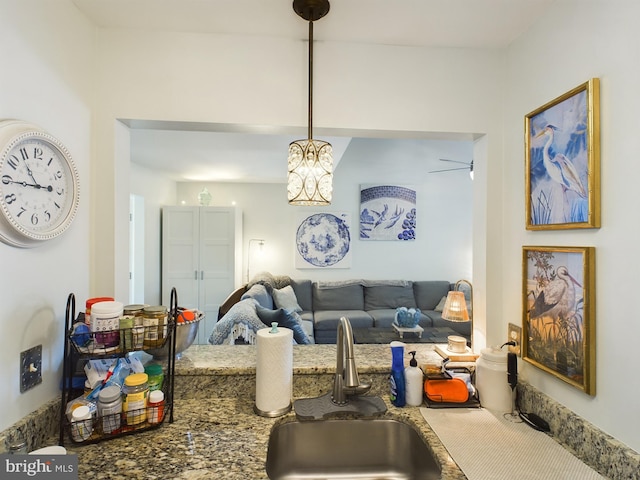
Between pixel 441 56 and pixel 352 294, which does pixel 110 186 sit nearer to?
pixel 441 56

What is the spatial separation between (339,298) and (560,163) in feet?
11.8

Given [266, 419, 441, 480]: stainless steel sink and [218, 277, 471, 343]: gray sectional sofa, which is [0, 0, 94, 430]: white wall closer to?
[266, 419, 441, 480]: stainless steel sink

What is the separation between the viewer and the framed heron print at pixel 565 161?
92 cm

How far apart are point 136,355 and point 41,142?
0.83 m

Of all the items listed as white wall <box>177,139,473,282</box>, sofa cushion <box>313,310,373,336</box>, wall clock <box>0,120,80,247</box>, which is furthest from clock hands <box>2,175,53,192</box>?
white wall <box>177,139,473,282</box>

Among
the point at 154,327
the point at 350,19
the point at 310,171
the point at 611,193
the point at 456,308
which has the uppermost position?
the point at 350,19

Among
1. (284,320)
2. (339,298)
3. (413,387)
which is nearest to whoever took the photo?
(413,387)

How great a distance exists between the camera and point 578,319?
971 millimetres

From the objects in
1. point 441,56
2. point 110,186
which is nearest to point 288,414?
point 110,186

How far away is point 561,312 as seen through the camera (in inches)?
40.9

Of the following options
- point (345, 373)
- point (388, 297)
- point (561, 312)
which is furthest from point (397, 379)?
point (388, 297)

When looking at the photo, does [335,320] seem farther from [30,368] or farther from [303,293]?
[30,368]

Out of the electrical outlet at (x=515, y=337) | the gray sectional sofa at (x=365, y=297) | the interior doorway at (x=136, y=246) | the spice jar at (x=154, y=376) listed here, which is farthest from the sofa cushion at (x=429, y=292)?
the spice jar at (x=154, y=376)

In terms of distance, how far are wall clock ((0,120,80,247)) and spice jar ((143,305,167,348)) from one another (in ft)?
1.28
